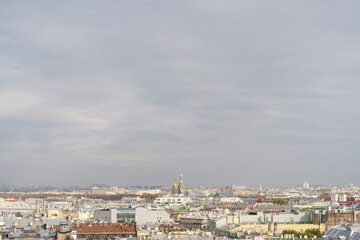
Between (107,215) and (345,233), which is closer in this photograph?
(345,233)

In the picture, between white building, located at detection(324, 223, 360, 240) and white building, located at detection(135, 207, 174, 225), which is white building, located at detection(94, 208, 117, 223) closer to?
white building, located at detection(135, 207, 174, 225)

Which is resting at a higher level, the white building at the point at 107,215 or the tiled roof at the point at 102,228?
the white building at the point at 107,215

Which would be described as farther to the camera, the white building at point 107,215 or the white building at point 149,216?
the white building at point 149,216

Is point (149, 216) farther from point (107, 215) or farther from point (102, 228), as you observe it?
point (102, 228)

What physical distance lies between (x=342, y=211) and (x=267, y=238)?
3214 cm

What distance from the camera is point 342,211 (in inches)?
4257

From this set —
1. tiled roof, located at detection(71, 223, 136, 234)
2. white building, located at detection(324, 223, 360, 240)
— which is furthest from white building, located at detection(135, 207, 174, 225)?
white building, located at detection(324, 223, 360, 240)

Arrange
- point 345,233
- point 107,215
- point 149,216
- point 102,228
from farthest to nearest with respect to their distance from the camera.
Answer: point 149,216
point 107,215
point 102,228
point 345,233

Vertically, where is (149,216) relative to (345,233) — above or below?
above

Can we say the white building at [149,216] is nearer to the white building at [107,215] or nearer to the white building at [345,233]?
the white building at [107,215]

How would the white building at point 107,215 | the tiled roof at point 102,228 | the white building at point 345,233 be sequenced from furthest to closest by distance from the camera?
the white building at point 107,215 < the tiled roof at point 102,228 < the white building at point 345,233

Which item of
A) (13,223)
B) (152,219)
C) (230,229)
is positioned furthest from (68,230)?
(152,219)

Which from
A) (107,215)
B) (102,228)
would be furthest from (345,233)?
(107,215)

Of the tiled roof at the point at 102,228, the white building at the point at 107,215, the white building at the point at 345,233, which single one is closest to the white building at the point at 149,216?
the white building at the point at 107,215
